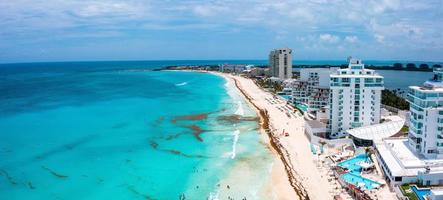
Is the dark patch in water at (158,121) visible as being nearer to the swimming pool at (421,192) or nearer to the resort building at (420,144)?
the resort building at (420,144)

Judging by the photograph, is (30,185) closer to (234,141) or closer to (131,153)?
(131,153)

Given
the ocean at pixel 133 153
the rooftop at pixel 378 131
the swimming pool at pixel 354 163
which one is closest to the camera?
the ocean at pixel 133 153

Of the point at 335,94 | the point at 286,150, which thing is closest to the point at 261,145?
the point at 286,150

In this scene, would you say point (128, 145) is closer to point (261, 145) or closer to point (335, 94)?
point (261, 145)

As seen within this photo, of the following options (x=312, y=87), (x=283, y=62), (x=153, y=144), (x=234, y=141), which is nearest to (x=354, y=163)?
(x=234, y=141)

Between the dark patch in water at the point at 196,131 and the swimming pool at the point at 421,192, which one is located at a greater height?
the swimming pool at the point at 421,192

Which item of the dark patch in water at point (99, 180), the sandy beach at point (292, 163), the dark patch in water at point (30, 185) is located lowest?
the dark patch in water at point (30, 185)

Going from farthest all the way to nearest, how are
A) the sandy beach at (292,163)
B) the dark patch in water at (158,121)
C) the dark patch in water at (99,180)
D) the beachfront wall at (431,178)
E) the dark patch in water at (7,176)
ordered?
the dark patch in water at (158,121) < the dark patch in water at (7,176) < the dark patch in water at (99,180) < the sandy beach at (292,163) < the beachfront wall at (431,178)

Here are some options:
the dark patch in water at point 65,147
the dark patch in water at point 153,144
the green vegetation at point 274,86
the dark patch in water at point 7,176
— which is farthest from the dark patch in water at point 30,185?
the green vegetation at point 274,86
